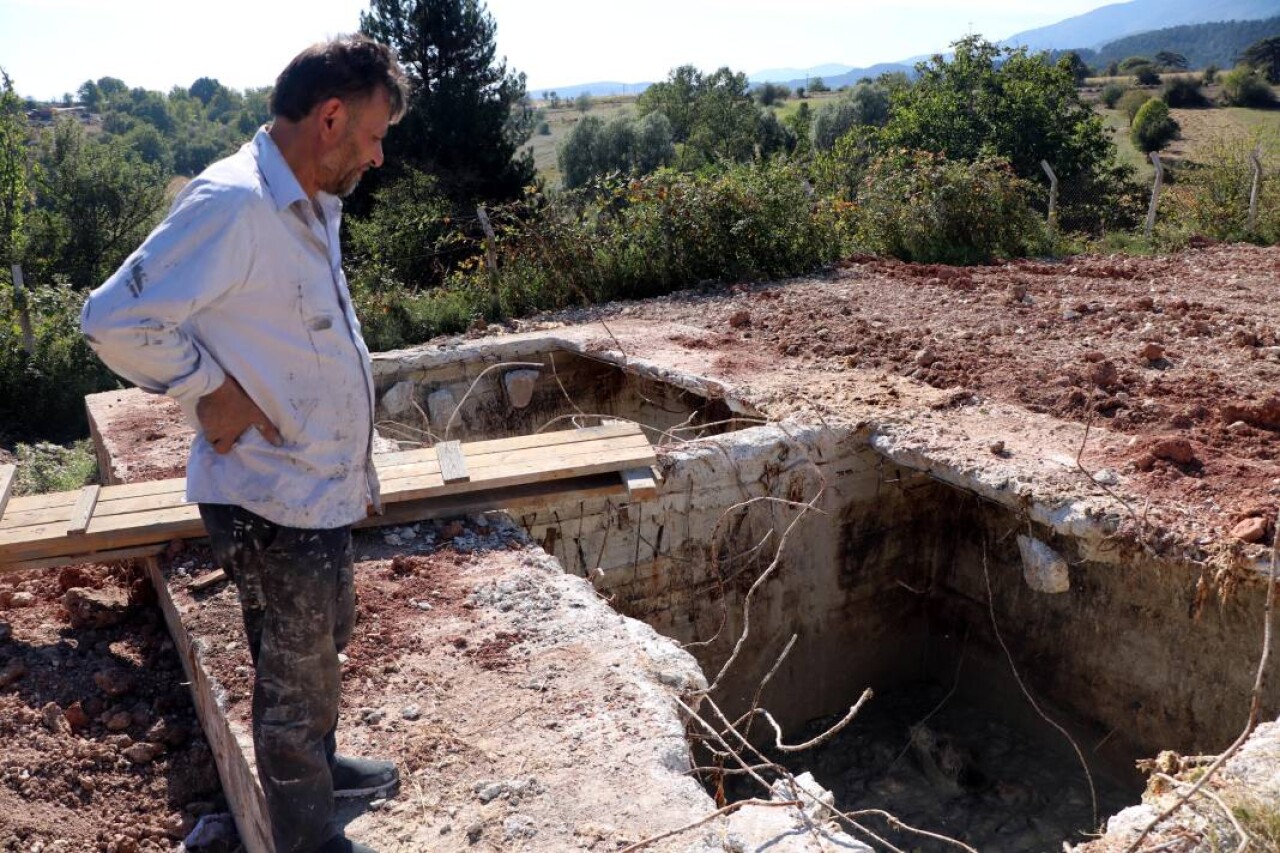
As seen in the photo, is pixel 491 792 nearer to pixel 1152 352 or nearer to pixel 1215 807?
pixel 1215 807

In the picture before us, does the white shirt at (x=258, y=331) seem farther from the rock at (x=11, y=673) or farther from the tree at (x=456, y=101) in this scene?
the tree at (x=456, y=101)

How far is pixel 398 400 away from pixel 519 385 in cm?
91

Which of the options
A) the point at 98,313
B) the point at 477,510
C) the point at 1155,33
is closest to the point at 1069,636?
the point at 477,510

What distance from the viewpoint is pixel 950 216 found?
431 inches

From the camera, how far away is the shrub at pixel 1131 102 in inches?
1463

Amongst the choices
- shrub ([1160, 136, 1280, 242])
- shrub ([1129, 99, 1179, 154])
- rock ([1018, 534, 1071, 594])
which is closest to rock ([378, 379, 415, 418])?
rock ([1018, 534, 1071, 594])

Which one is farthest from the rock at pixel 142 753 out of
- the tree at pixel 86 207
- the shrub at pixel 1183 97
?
the shrub at pixel 1183 97

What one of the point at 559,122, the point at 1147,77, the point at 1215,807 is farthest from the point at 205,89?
the point at 1215,807

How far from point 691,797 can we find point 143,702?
7.83 ft

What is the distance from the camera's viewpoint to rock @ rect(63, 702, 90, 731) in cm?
375

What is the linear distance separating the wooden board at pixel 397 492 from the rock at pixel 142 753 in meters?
0.92

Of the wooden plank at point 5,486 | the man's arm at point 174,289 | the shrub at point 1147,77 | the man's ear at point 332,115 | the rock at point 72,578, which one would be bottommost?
the rock at point 72,578

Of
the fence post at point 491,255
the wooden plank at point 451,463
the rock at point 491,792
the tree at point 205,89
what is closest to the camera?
the rock at point 491,792

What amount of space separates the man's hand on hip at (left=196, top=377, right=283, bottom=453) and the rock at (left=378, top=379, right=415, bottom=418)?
4.88m
